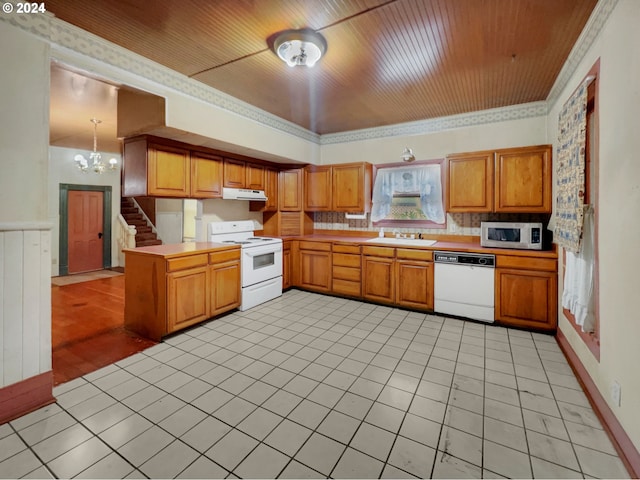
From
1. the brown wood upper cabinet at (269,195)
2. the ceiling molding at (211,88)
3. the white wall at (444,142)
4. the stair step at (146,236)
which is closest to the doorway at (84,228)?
the stair step at (146,236)

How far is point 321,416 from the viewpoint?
76.9 inches

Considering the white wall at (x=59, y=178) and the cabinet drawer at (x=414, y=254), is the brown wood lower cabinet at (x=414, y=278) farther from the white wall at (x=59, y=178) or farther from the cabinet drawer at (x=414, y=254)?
the white wall at (x=59, y=178)

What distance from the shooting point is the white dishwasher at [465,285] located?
3.56 metres

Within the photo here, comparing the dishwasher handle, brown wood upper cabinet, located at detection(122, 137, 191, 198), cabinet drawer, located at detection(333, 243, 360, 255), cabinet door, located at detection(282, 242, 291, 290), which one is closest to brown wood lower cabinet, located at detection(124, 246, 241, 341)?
brown wood upper cabinet, located at detection(122, 137, 191, 198)

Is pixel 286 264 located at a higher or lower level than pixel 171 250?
lower

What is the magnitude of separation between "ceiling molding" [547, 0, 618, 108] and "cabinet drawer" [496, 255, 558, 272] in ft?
5.81

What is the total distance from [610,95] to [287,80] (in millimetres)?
2644

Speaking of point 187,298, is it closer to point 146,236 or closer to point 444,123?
point 444,123

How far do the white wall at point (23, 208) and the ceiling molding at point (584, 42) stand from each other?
371 cm

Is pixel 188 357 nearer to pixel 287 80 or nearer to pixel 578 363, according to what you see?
pixel 287 80

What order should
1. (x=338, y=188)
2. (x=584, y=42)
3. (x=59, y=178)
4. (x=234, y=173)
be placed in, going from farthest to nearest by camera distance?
(x=59, y=178) → (x=338, y=188) → (x=234, y=173) → (x=584, y=42)

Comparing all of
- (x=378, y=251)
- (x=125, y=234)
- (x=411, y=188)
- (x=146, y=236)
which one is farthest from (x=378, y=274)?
(x=146, y=236)

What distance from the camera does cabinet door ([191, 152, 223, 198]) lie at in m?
3.75

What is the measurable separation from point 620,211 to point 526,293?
6.28 feet
